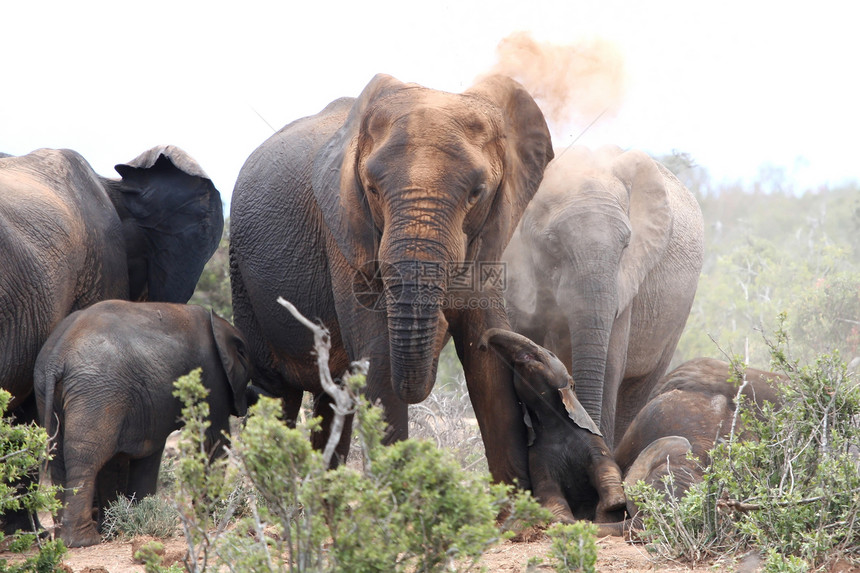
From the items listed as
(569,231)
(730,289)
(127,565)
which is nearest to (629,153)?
(569,231)

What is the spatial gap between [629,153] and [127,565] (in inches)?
160

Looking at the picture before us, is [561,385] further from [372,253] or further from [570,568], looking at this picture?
[570,568]

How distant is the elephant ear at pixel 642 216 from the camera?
723 centimetres

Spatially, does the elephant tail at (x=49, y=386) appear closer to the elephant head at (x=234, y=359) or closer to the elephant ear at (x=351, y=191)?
the elephant head at (x=234, y=359)

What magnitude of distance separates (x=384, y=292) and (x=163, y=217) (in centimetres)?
284

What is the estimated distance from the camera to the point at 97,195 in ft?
24.4

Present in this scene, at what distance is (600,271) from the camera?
22.0ft

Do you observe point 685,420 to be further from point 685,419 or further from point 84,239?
point 84,239

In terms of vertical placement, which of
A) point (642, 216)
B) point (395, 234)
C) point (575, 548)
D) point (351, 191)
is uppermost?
point (351, 191)

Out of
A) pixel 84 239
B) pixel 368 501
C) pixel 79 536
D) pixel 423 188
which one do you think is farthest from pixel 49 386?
pixel 368 501

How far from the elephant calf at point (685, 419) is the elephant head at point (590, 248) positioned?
625 millimetres

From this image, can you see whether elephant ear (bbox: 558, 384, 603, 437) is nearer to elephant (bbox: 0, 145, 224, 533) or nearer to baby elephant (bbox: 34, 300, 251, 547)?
baby elephant (bbox: 34, 300, 251, 547)

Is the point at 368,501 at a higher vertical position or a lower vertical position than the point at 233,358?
higher

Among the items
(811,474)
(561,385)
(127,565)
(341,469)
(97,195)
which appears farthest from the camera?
(97,195)
